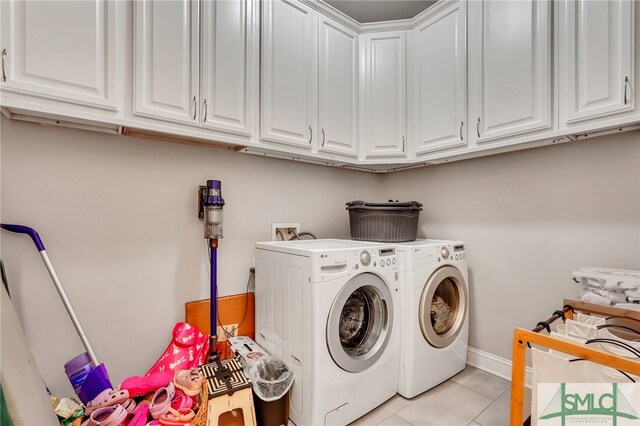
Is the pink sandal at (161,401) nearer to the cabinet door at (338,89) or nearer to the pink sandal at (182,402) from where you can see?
the pink sandal at (182,402)

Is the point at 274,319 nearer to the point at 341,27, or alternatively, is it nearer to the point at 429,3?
the point at 341,27

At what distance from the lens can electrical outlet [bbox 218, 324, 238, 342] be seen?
1866mm

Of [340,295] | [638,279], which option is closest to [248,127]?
[340,295]

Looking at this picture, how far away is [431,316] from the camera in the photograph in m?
1.96

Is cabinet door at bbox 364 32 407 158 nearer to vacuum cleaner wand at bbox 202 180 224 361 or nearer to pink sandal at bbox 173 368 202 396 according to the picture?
vacuum cleaner wand at bbox 202 180 224 361

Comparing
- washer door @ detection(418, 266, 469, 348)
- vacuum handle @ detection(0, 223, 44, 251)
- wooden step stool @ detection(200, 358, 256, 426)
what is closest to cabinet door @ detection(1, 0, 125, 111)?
vacuum handle @ detection(0, 223, 44, 251)

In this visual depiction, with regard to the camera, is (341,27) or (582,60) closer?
(582,60)

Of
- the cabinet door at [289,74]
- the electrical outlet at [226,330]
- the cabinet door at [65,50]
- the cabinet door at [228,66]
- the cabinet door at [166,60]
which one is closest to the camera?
the cabinet door at [65,50]

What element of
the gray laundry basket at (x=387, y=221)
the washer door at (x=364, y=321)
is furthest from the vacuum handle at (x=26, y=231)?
the gray laundry basket at (x=387, y=221)

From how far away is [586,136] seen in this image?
1.55 metres

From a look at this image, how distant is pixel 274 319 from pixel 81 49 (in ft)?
5.29

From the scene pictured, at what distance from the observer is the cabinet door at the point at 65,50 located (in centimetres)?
111

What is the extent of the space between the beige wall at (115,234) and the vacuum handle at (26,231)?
0.07m

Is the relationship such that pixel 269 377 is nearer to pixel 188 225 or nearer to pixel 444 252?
pixel 188 225
